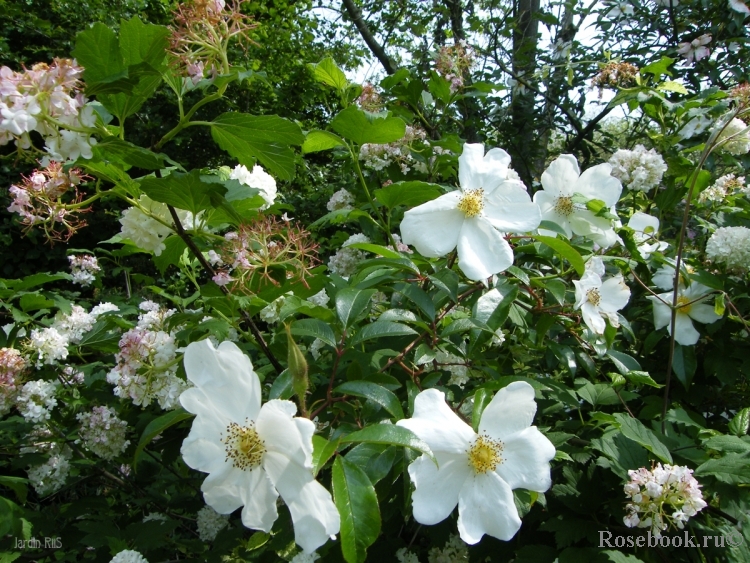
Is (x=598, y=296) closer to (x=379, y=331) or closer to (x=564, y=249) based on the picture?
(x=564, y=249)

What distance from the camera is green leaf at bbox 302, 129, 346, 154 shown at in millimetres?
1614

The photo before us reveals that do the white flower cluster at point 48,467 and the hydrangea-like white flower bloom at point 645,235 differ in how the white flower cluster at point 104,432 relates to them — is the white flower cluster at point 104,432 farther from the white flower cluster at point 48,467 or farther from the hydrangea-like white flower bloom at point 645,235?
the hydrangea-like white flower bloom at point 645,235

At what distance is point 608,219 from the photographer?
4.65ft

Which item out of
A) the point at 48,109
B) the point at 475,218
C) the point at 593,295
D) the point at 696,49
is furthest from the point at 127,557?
the point at 696,49

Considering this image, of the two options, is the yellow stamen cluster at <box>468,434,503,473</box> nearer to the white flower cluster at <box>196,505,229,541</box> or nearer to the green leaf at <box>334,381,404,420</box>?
the green leaf at <box>334,381,404,420</box>

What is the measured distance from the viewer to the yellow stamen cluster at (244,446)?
34.5 inches

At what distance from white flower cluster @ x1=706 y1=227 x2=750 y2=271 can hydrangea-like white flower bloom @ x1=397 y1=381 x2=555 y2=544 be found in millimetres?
1055

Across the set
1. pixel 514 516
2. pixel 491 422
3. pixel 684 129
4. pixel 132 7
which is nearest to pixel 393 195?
pixel 491 422

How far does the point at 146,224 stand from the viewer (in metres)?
1.36

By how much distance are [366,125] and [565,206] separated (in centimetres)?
59

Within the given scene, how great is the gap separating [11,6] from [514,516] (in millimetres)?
8511

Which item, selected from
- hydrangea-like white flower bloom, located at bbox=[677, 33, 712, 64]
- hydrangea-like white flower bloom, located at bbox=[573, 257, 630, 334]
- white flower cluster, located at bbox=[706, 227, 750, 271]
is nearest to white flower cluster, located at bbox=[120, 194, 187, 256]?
hydrangea-like white flower bloom, located at bbox=[573, 257, 630, 334]

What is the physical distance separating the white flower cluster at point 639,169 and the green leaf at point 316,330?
127 centimetres

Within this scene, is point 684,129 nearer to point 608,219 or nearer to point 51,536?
point 608,219
